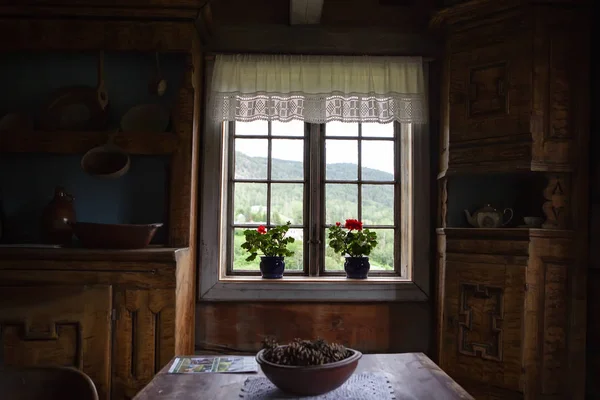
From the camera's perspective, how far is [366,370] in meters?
1.54

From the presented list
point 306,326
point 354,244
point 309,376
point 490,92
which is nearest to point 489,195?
point 490,92

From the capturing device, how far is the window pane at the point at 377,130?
3443 mm

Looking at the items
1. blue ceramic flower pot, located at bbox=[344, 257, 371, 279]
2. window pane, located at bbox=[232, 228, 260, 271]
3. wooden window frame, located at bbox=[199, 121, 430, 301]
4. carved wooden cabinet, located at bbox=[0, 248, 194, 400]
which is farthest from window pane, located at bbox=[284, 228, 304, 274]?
carved wooden cabinet, located at bbox=[0, 248, 194, 400]

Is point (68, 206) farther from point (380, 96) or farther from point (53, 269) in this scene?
point (380, 96)

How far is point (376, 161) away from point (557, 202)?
1168mm

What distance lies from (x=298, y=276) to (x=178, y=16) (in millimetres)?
1781

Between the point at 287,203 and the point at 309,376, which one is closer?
the point at 309,376

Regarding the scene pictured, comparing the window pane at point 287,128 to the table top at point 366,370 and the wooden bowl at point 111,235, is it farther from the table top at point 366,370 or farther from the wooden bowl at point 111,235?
the table top at point 366,370

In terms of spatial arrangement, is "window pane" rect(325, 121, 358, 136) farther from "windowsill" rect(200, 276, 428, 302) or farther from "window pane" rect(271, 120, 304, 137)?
"windowsill" rect(200, 276, 428, 302)

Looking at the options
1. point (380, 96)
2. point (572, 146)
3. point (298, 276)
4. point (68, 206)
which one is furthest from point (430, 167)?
point (68, 206)

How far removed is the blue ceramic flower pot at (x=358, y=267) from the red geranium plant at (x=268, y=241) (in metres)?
0.41

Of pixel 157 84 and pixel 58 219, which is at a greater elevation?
pixel 157 84

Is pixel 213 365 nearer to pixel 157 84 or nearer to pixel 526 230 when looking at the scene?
pixel 526 230

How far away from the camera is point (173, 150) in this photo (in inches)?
116
